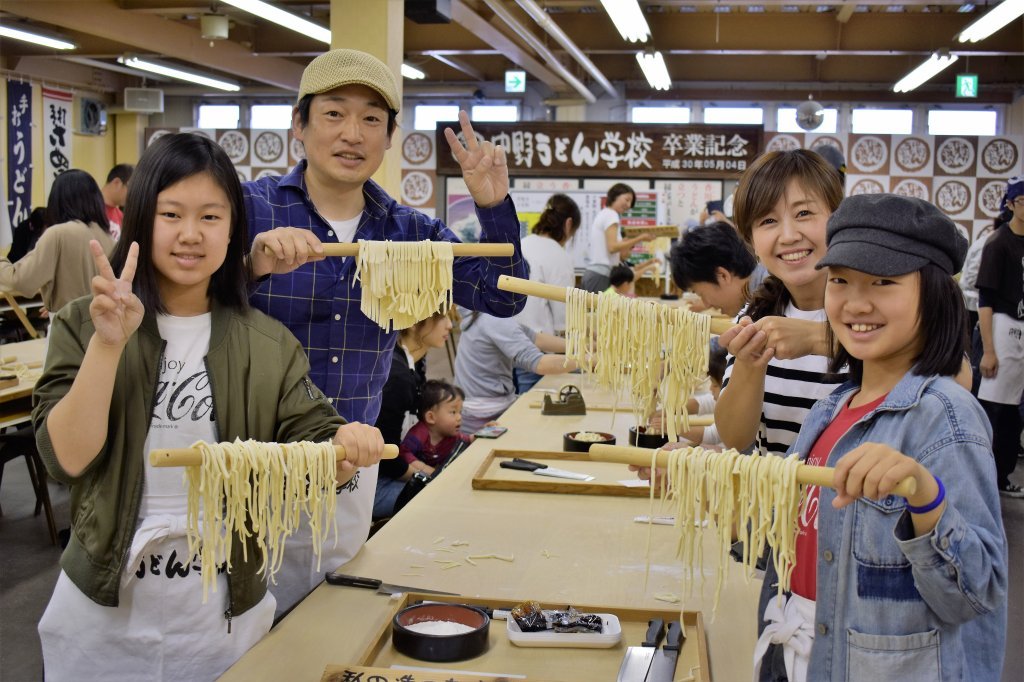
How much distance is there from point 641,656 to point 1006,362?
5690mm

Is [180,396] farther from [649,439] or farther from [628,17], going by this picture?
[628,17]

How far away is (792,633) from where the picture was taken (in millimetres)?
1811

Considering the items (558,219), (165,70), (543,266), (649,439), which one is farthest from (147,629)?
(165,70)

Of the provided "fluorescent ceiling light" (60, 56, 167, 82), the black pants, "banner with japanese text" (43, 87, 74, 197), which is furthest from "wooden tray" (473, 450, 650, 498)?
"banner with japanese text" (43, 87, 74, 197)

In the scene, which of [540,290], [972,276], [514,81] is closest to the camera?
[540,290]

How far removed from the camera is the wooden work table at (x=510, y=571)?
2059 mm

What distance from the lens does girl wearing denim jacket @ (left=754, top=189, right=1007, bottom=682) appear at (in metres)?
1.52

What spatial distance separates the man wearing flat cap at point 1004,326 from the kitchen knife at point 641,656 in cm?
529

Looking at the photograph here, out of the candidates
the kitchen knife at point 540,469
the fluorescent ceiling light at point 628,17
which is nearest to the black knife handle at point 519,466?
the kitchen knife at point 540,469

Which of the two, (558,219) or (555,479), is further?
(558,219)

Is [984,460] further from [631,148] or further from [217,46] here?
[217,46]

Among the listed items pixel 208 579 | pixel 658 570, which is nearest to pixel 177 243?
pixel 208 579

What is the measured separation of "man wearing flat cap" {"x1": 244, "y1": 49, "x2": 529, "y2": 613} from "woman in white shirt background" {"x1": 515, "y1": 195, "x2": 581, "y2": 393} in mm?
3772

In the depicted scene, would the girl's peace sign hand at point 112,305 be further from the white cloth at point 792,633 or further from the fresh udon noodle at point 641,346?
the white cloth at point 792,633
